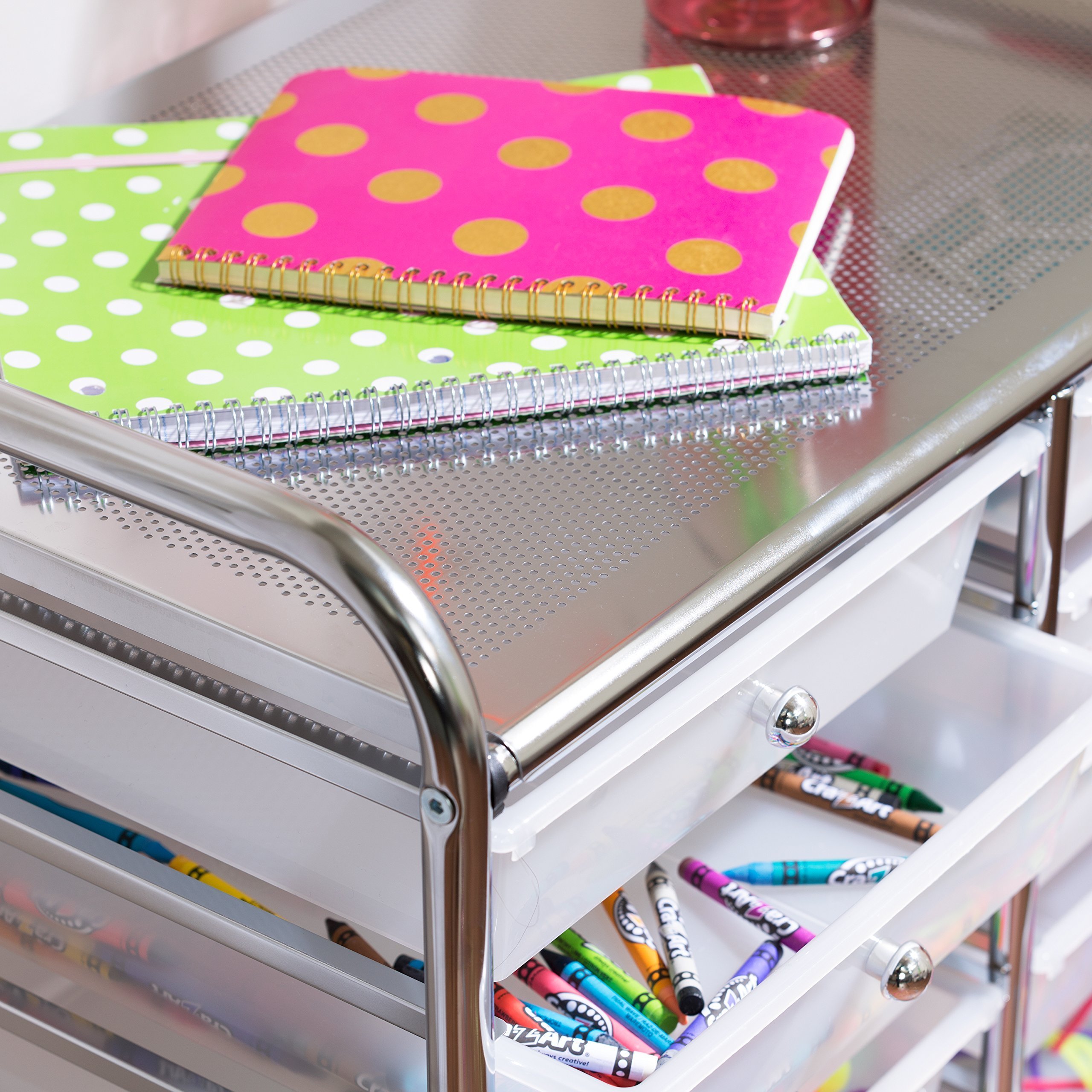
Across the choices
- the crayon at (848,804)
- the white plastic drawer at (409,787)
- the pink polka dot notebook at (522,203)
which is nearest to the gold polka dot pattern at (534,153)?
the pink polka dot notebook at (522,203)

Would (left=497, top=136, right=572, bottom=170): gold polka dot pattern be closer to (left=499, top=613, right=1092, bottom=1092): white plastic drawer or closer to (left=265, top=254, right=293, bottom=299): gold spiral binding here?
(left=265, top=254, right=293, bottom=299): gold spiral binding

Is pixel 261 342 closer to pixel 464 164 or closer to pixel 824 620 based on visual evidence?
pixel 464 164

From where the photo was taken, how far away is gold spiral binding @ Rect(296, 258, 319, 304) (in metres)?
0.83

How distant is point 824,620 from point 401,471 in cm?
23

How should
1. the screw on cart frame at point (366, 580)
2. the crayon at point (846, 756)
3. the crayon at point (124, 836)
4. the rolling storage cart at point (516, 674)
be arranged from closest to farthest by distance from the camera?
the screw on cart frame at point (366, 580)
the rolling storage cart at point (516, 674)
the crayon at point (124, 836)
the crayon at point (846, 756)

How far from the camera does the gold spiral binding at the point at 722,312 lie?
31.5 inches

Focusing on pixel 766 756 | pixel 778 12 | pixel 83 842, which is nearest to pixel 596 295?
pixel 766 756

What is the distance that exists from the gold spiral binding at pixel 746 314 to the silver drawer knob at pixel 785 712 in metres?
0.20

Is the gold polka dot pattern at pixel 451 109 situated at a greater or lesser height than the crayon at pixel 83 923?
greater

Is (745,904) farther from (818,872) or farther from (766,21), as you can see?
(766,21)

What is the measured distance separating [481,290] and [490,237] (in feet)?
0.17

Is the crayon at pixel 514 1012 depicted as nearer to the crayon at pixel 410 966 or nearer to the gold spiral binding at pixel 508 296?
the crayon at pixel 410 966

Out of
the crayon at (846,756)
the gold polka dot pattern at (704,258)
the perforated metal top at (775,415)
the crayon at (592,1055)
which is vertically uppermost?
the gold polka dot pattern at (704,258)

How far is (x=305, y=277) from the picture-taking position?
32.7 inches
